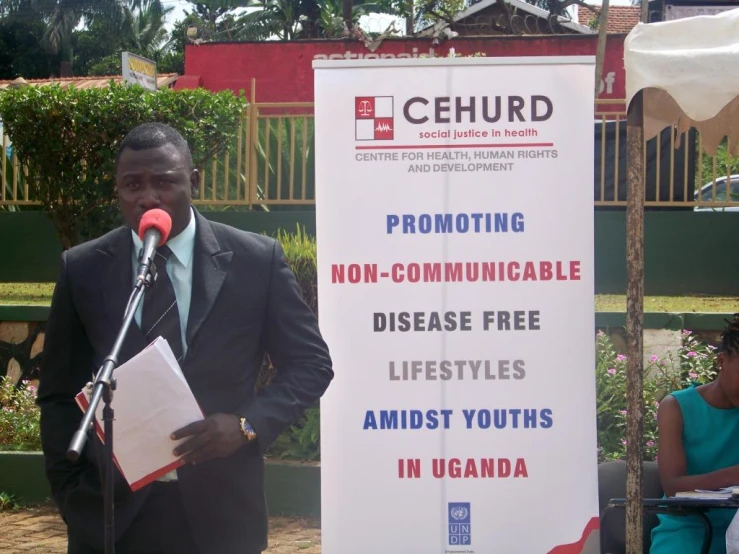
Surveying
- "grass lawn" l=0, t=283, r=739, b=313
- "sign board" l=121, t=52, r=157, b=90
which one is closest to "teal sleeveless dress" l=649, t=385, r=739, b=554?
"grass lawn" l=0, t=283, r=739, b=313

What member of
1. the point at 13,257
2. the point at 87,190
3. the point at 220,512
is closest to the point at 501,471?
the point at 220,512

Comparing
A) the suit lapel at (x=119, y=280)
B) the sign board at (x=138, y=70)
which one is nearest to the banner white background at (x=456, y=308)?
the suit lapel at (x=119, y=280)

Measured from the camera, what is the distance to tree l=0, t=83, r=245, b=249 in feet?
25.6

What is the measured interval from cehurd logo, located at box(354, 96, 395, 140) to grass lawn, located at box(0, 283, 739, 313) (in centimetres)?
399

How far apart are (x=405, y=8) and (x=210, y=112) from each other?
64.5 feet

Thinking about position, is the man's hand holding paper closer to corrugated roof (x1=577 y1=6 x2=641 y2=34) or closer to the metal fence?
the metal fence

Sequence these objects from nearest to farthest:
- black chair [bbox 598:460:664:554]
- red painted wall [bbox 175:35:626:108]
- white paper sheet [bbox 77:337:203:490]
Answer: white paper sheet [bbox 77:337:203:490]
black chair [bbox 598:460:664:554]
red painted wall [bbox 175:35:626:108]

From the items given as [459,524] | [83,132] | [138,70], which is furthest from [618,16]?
[459,524]

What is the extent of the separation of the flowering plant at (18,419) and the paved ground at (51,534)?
470mm

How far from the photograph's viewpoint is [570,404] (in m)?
4.20

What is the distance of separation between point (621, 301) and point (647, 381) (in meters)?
2.21

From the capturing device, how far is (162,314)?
2746 mm

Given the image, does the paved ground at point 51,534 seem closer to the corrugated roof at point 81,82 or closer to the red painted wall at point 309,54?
the corrugated roof at point 81,82

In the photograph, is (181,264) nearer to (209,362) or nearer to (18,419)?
(209,362)
